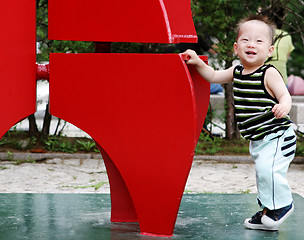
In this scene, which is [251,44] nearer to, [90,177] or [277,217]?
[277,217]

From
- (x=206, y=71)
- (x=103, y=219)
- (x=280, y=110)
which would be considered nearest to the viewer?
(x=280, y=110)

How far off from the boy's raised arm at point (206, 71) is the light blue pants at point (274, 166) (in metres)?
0.41

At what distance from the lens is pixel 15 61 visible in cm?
321

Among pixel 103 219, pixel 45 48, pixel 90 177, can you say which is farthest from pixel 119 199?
pixel 45 48

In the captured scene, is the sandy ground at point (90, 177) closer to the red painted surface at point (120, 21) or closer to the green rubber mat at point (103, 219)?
the green rubber mat at point (103, 219)

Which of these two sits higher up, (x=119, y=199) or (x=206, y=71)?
(x=206, y=71)

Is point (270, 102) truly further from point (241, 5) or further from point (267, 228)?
point (241, 5)

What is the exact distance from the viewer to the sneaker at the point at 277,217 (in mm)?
3332

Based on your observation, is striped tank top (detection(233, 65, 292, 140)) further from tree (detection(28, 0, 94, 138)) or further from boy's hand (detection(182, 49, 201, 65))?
tree (detection(28, 0, 94, 138))

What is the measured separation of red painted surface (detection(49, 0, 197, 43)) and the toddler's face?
0.28 meters

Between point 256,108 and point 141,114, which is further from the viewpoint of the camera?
point 256,108

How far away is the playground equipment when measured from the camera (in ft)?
Result: 10.1

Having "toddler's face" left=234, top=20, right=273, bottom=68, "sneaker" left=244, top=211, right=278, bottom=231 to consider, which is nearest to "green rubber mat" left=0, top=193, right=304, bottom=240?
"sneaker" left=244, top=211, right=278, bottom=231

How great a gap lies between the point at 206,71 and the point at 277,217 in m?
0.91
